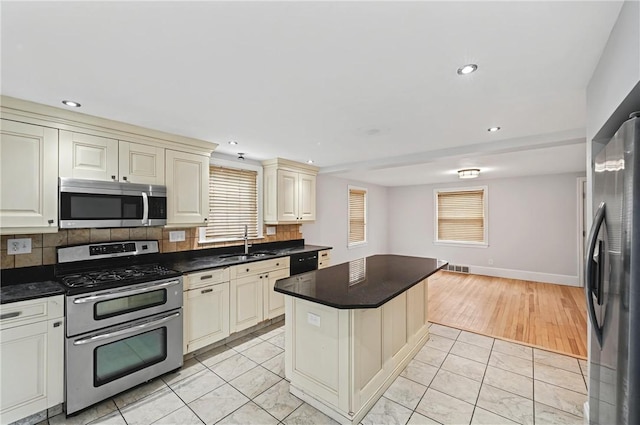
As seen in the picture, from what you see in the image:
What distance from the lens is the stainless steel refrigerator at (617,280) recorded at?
2.93 ft

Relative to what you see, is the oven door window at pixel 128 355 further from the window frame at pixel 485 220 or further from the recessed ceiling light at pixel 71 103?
the window frame at pixel 485 220

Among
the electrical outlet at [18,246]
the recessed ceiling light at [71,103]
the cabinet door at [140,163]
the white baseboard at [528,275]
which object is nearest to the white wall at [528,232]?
the white baseboard at [528,275]

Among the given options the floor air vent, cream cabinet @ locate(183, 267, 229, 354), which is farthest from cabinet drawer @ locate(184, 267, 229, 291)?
the floor air vent

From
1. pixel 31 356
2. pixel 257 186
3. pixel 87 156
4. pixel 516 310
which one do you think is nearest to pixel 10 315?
pixel 31 356

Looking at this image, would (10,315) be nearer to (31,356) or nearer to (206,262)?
(31,356)

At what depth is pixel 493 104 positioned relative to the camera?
2170mm

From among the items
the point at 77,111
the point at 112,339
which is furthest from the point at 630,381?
the point at 77,111

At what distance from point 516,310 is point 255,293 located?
12.8 ft

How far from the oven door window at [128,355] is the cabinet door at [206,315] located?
0.30m

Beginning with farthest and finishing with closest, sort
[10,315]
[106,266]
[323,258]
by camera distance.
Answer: [323,258], [106,266], [10,315]

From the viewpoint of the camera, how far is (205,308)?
113 inches

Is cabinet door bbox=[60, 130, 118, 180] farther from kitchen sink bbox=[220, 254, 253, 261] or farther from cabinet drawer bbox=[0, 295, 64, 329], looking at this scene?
kitchen sink bbox=[220, 254, 253, 261]

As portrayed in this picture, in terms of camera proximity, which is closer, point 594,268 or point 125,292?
point 594,268

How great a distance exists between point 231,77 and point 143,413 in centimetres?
250
